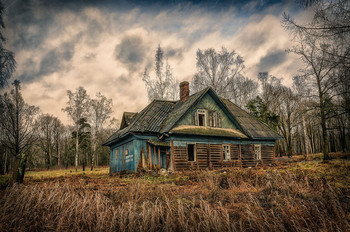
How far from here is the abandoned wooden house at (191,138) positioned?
16344 millimetres

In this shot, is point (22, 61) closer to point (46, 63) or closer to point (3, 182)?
point (46, 63)

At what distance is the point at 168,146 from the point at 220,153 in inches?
195

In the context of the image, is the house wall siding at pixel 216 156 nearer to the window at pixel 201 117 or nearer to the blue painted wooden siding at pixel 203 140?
the blue painted wooden siding at pixel 203 140

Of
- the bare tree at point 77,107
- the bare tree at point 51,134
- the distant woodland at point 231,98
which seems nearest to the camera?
the distant woodland at point 231,98

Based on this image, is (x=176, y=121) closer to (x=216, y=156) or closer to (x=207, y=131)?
(x=207, y=131)

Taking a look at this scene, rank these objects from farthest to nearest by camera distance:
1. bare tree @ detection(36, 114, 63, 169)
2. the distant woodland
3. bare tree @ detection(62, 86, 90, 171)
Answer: bare tree @ detection(36, 114, 63, 169) < bare tree @ detection(62, 86, 90, 171) < the distant woodland

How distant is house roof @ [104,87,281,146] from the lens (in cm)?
1667

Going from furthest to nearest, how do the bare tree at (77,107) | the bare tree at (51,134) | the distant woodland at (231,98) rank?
1. the bare tree at (51,134)
2. the bare tree at (77,107)
3. the distant woodland at (231,98)

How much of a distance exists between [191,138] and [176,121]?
81.8 inches

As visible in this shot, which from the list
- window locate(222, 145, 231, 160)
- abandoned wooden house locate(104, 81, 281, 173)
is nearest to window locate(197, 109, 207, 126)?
abandoned wooden house locate(104, 81, 281, 173)

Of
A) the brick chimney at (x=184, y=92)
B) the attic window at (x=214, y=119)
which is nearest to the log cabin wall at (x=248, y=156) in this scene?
the attic window at (x=214, y=119)

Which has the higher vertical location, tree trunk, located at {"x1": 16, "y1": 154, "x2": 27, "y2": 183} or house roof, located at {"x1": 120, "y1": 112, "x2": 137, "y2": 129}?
house roof, located at {"x1": 120, "y1": 112, "x2": 137, "y2": 129}

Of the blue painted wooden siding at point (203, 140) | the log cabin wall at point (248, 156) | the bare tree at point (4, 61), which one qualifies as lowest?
the log cabin wall at point (248, 156)

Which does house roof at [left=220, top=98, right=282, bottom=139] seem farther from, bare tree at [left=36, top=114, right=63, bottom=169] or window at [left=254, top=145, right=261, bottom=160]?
bare tree at [left=36, top=114, right=63, bottom=169]
